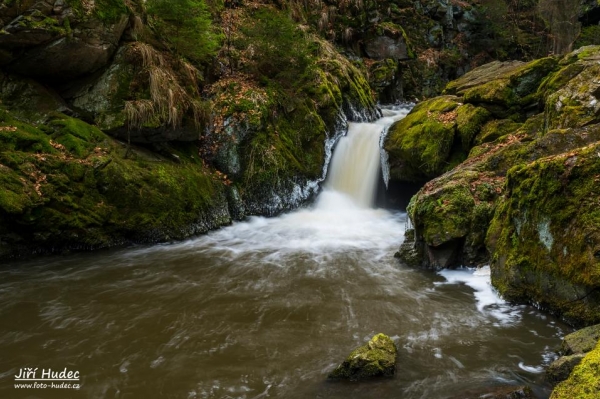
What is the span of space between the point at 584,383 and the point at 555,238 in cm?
281

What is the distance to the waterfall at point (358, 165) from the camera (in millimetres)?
11555

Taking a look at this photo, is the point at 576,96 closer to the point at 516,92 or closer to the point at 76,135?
the point at 516,92

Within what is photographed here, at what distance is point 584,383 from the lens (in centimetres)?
236

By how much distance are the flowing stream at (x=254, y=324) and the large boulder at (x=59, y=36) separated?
386 cm

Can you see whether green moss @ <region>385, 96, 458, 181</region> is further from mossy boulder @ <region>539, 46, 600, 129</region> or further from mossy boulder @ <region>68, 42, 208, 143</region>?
mossy boulder @ <region>68, 42, 208, 143</region>

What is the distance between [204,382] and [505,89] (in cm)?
961

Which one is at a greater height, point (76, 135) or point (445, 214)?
point (76, 135)

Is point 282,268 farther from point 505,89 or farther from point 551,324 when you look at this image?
point 505,89

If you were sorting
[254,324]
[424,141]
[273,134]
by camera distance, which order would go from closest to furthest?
[254,324], [424,141], [273,134]

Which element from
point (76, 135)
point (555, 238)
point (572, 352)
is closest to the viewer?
point (572, 352)

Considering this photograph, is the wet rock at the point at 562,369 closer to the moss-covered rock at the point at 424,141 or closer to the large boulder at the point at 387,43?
the moss-covered rock at the point at 424,141

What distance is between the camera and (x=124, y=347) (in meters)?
4.23

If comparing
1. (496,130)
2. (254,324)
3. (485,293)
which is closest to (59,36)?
(254,324)

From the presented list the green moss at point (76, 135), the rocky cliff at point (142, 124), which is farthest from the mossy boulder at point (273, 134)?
the green moss at point (76, 135)
